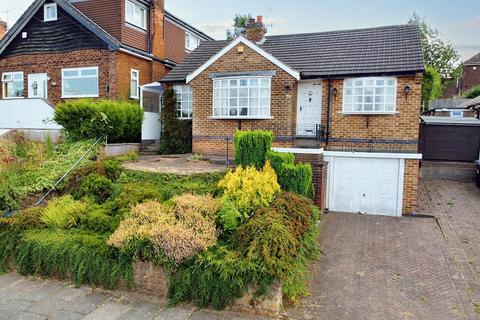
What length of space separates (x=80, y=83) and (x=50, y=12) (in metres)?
3.78

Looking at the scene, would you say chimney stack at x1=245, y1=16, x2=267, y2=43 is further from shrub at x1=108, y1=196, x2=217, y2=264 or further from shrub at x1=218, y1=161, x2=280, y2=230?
shrub at x1=108, y1=196, x2=217, y2=264

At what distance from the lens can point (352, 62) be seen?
1377 cm

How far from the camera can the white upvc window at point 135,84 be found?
1784 centimetres

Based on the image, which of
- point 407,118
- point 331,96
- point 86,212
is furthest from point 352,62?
point 86,212

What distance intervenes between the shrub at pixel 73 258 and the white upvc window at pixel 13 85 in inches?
588

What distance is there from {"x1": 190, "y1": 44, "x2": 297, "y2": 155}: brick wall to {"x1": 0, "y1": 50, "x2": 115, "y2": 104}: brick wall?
4.67 m

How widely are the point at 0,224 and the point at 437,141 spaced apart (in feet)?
54.5

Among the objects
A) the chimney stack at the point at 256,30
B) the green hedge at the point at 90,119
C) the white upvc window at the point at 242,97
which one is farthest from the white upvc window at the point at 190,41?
the green hedge at the point at 90,119

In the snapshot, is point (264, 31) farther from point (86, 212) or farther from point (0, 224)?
point (0, 224)

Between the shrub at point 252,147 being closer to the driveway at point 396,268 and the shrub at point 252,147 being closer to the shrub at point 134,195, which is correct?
the shrub at point 134,195

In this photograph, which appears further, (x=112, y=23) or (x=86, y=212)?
(x=112, y=23)

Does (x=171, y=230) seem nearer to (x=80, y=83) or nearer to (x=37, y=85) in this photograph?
(x=80, y=83)

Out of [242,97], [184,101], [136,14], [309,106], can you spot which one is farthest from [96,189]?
[136,14]

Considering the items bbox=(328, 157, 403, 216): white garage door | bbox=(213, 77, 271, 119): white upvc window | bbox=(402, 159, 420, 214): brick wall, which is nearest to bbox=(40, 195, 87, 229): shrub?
bbox=(213, 77, 271, 119): white upvc window
